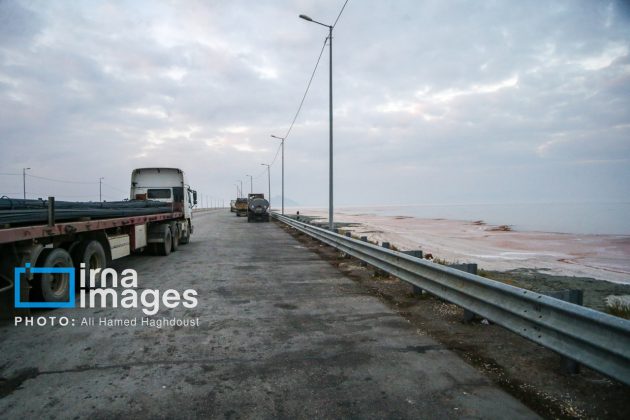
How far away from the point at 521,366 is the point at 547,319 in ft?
2.42

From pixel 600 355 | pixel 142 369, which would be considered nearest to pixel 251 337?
pixel 142 369

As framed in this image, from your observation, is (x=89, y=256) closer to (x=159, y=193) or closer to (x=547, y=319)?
(x=547, y=319)

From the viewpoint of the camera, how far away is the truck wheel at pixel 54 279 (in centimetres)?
573

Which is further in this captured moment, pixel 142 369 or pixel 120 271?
pixel 120 271

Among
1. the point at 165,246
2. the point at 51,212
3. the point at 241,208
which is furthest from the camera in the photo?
the point at 241,208

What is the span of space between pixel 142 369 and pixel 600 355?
3995 millimetres

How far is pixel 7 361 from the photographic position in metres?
3.95

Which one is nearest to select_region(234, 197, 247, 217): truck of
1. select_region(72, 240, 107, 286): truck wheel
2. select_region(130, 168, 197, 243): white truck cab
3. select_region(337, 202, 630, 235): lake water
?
select_region(337, 202, 630, 235): lake water

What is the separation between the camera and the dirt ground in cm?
303

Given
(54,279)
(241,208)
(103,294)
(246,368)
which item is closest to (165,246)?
(103,294)

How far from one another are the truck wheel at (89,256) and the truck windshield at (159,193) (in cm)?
785

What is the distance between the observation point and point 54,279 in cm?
621

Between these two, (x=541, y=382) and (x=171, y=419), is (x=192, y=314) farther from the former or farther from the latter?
(x=541, y=382)

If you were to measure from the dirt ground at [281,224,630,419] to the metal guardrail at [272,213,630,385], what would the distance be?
0.37m
